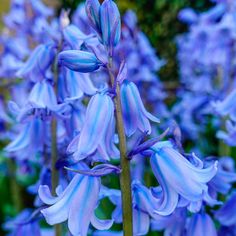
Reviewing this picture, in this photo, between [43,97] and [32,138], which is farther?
[32,138]

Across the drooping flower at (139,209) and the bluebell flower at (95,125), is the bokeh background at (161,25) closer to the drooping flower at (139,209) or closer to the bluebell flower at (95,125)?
the drooping flower at (139,209)

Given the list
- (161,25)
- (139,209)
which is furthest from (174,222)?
(161,25)

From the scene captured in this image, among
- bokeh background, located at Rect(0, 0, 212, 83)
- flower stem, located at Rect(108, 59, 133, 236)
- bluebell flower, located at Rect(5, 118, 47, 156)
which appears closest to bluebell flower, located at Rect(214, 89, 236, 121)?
bluebell flower, located at Rect(5, 118, 47, 156)

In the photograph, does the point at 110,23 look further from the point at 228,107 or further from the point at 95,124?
the point at 228,107

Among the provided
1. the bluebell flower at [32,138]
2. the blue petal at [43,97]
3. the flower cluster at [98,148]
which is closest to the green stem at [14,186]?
the flower cluster at [98,148]

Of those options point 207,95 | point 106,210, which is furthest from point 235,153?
point 106,210
